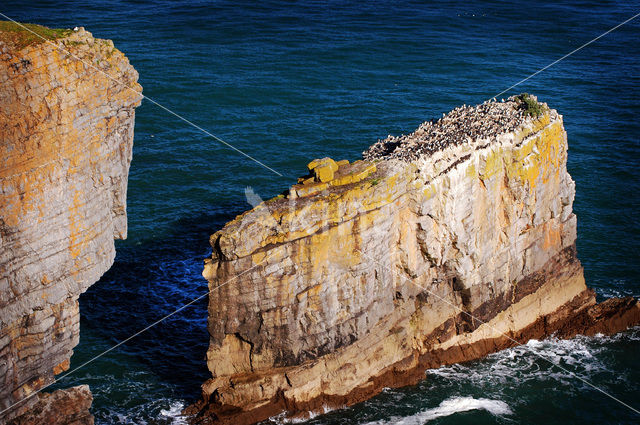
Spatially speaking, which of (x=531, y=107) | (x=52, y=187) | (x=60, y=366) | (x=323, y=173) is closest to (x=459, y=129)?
(x=531, y=107)

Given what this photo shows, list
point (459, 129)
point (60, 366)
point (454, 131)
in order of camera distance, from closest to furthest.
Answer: point (60, 366) < point (454, 131) < point (459, 129)

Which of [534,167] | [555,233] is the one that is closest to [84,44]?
[534,167]

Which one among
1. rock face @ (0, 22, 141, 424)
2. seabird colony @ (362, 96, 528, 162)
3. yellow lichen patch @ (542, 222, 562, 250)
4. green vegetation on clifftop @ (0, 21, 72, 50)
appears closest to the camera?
green vegetation on clifftop @ (0, 21, 72, 50)

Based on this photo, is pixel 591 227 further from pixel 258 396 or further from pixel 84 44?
pixel 84 44

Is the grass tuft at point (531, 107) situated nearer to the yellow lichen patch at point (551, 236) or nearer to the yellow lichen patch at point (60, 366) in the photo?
the yellow lichen patch at point (551, 236)
